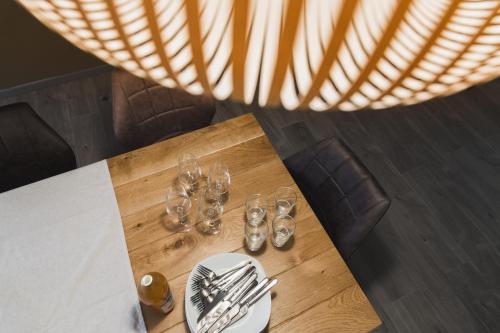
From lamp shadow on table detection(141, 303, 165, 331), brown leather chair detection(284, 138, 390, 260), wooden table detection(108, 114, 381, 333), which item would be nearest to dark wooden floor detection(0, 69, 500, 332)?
brown leather chair detection(284, 138, 390, 260)

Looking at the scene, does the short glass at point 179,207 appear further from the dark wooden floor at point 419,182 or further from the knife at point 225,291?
the dark wooden floor at point 419,182

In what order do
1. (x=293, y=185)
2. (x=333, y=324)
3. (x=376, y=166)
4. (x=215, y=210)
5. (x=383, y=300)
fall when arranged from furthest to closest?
(x=376, y=166) < (x=383, y=300) < (x=293, y=185) < (x=215, y=210) < (x=333, y=324)

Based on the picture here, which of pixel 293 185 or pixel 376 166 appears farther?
pixel 376 166

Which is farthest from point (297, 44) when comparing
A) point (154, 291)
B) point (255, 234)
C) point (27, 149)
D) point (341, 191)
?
point (27, 149)

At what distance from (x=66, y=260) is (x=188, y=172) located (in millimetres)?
555

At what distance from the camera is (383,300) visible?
207cm

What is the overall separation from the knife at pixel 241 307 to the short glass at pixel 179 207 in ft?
1.17

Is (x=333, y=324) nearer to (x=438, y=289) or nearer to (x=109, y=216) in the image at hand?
(x=109, y=216)

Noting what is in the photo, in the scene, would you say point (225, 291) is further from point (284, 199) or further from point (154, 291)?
point (284, 199)

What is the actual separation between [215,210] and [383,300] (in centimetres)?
124

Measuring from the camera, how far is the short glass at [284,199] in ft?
4.86

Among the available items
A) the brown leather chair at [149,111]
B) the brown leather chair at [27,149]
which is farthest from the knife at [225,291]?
the brown leather chair at [27,149]

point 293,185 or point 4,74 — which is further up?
point 4,74

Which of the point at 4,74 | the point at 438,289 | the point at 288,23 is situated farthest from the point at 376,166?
the point at 4,74
